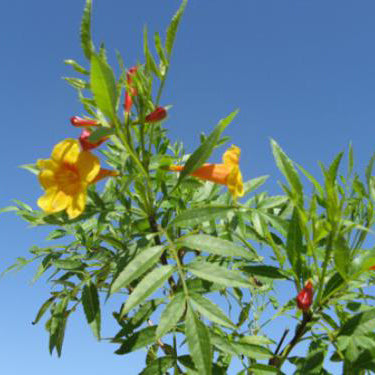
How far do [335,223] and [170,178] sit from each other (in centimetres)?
60

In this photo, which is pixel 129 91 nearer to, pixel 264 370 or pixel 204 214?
pixel 204 214

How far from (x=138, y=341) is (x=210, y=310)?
0.31 m

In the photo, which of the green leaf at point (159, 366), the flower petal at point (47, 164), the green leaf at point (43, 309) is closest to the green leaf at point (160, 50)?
the flower petal at point (47, 164)

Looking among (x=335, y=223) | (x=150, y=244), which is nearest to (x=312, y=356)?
(x=335, y=223)

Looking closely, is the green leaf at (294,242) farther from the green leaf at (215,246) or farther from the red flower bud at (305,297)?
the green leaf at (215,246)

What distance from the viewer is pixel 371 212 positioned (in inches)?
65.6

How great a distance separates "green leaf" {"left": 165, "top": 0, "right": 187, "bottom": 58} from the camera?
1.36m

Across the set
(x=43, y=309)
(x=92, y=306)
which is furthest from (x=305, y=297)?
(x=43, y=309)

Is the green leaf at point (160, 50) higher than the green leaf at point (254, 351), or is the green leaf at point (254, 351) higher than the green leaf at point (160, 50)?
the green leaf at point (160, 50)

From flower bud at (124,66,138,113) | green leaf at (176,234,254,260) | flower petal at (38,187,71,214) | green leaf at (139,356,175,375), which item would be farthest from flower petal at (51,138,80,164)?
green leaf at (139,356,175,375)

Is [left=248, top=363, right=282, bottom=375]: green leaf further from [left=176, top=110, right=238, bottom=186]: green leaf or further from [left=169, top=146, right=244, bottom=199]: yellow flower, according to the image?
[left=176, top=110, right=238, bottom=186]: green leaf

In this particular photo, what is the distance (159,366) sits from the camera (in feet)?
4.85

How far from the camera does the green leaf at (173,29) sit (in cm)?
136

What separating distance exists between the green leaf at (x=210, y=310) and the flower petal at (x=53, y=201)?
1.63 feet
